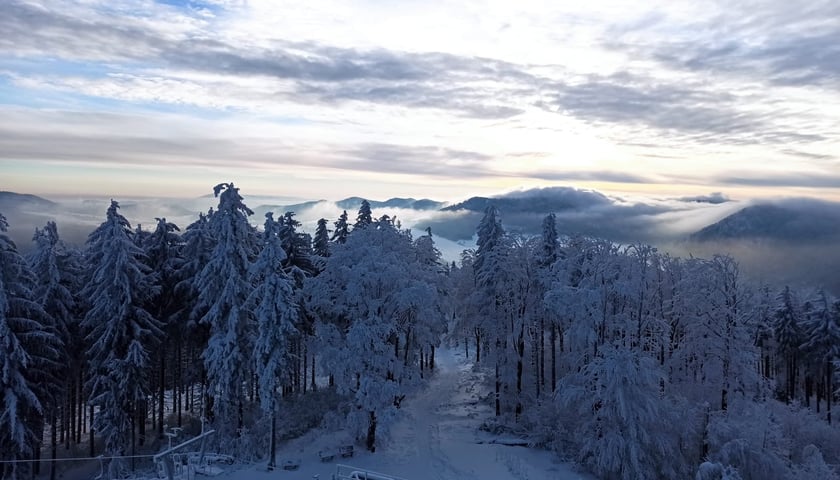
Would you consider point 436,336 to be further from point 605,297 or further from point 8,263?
point 8,263

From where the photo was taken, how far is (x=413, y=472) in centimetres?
2978

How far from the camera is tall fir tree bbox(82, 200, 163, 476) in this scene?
31750 mm

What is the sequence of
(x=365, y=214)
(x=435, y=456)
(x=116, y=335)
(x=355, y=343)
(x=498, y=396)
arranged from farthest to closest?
(x=365, y=214), (x=498, y=396), (x=435, y=456), (x=116, y=335), (x=355, y=343)

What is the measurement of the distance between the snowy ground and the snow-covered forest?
4.65ft

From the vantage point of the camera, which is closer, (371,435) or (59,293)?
(371,435)

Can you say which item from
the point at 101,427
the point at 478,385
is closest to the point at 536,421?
the point at 478,385

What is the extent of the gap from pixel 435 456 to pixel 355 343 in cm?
794

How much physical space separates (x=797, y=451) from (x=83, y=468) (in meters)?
43.1

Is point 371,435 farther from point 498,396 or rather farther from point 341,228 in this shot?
point 341,228

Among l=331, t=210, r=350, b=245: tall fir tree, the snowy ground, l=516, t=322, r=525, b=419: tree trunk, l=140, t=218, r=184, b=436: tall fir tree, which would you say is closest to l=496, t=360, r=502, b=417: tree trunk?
the snowy ground

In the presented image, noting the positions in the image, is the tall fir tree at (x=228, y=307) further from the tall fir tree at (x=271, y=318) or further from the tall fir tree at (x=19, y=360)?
the tall fir tree at (x=19, y=360)

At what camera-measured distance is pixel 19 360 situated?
28281mm

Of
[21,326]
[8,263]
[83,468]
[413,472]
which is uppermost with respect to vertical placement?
→ [8,263]

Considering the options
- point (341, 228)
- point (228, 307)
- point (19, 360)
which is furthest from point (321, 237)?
point (19, 360)
